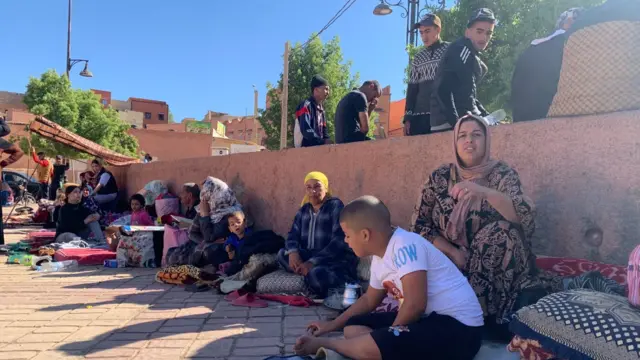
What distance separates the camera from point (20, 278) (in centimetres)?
520

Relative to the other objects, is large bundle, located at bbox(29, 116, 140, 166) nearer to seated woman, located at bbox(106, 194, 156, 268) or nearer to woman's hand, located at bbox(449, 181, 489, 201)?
seated woman, located at bbox(106, 194, 156, 268)

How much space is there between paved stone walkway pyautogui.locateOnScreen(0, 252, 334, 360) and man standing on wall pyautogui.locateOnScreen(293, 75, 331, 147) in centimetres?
229

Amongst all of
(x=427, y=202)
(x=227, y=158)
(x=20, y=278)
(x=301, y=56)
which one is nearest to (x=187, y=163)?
(x=227, y=158)

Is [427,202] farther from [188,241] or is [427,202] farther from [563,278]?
[188,241]

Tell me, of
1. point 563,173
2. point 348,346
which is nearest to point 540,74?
point 563,173

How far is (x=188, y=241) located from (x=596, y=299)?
4693 mm

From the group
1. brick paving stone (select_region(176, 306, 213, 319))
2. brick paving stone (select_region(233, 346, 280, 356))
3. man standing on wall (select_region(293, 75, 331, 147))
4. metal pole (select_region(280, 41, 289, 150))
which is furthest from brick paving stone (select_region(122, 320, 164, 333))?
metal pole (select_region(280, 41, 289, 150))

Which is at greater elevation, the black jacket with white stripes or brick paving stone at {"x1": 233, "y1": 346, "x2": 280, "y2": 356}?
the black jacket with white stripes

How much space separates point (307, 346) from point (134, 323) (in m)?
1.60

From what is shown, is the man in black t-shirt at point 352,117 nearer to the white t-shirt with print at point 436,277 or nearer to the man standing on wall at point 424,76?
the man standing on wall at point 424,76

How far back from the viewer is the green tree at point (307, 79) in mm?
17375

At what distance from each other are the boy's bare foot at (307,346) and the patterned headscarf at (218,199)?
133 inches

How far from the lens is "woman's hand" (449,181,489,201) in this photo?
2787 mm

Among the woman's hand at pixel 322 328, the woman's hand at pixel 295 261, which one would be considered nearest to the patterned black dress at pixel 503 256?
the woman's hand at pixel 322 328
